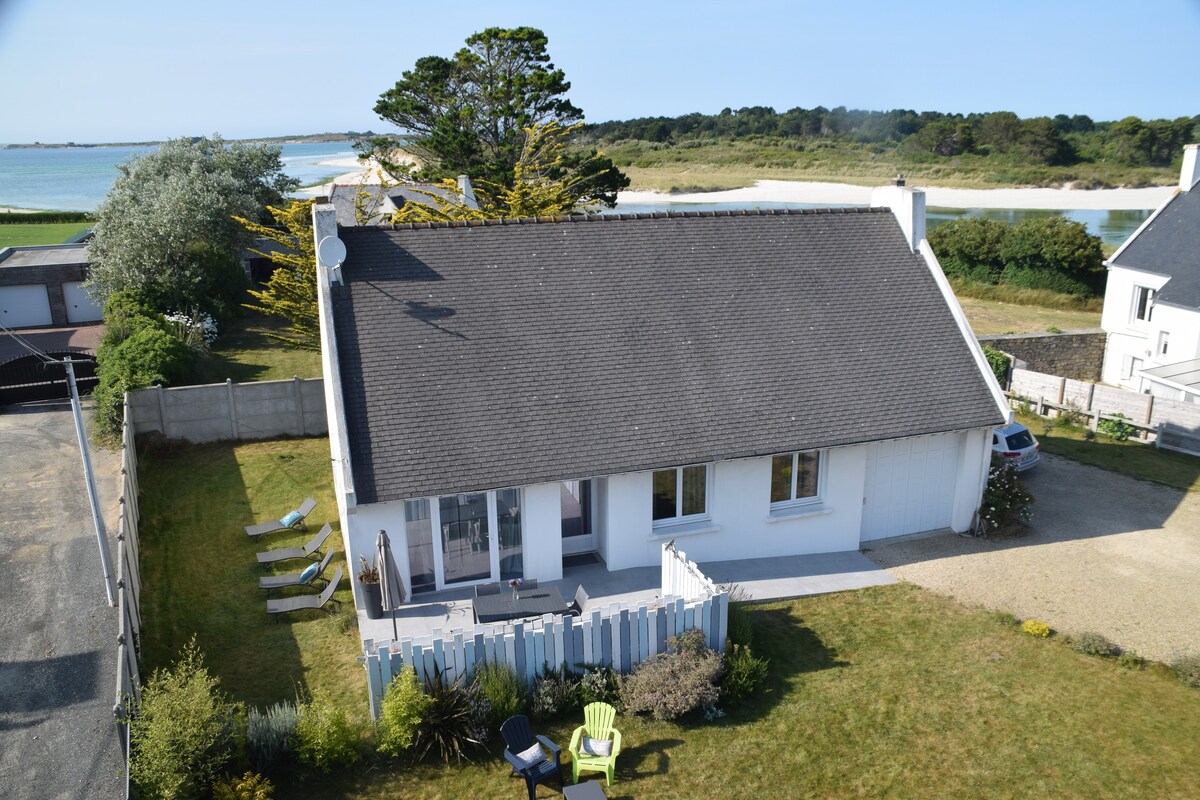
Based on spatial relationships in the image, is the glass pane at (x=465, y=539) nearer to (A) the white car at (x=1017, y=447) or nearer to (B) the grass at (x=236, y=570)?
(B) the grass at (x=236, y=570)

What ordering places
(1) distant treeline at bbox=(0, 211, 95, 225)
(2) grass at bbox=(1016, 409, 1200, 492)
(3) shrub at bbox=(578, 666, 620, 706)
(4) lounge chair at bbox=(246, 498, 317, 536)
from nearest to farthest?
(3) shrub at bbox=(578, 666, 620, 706) → (4) lounge chair at bbox=(246, 498, 317, 536) → (2) grass at bbox=(1016, 409, 1200, 492) → (1) distant treeline at bbox=(0, 211, 95, 225)

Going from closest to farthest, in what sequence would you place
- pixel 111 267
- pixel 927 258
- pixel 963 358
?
1. pixel 963 358
2. pixel 927 258
3. pixel 111 267

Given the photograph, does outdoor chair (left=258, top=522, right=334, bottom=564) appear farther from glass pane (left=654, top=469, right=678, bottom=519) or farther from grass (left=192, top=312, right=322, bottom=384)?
grass (left=192, top=312, right=322, bottom=384)

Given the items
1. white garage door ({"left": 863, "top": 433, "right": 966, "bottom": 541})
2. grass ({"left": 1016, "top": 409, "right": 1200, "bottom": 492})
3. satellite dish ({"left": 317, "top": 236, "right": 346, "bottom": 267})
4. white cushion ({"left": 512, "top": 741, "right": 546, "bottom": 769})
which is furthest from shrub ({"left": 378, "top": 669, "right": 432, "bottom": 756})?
grass ({"left": 1016, "top": 409, "right": 1200, "bottom": 492})

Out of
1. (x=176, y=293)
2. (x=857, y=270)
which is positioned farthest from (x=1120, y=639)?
(x=176, y=293)

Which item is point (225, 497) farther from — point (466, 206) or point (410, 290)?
point (466, 206)

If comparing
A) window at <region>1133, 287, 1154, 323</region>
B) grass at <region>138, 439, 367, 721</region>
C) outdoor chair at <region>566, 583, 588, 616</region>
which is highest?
window at <region>1133, 287, 1154, 323</region>
